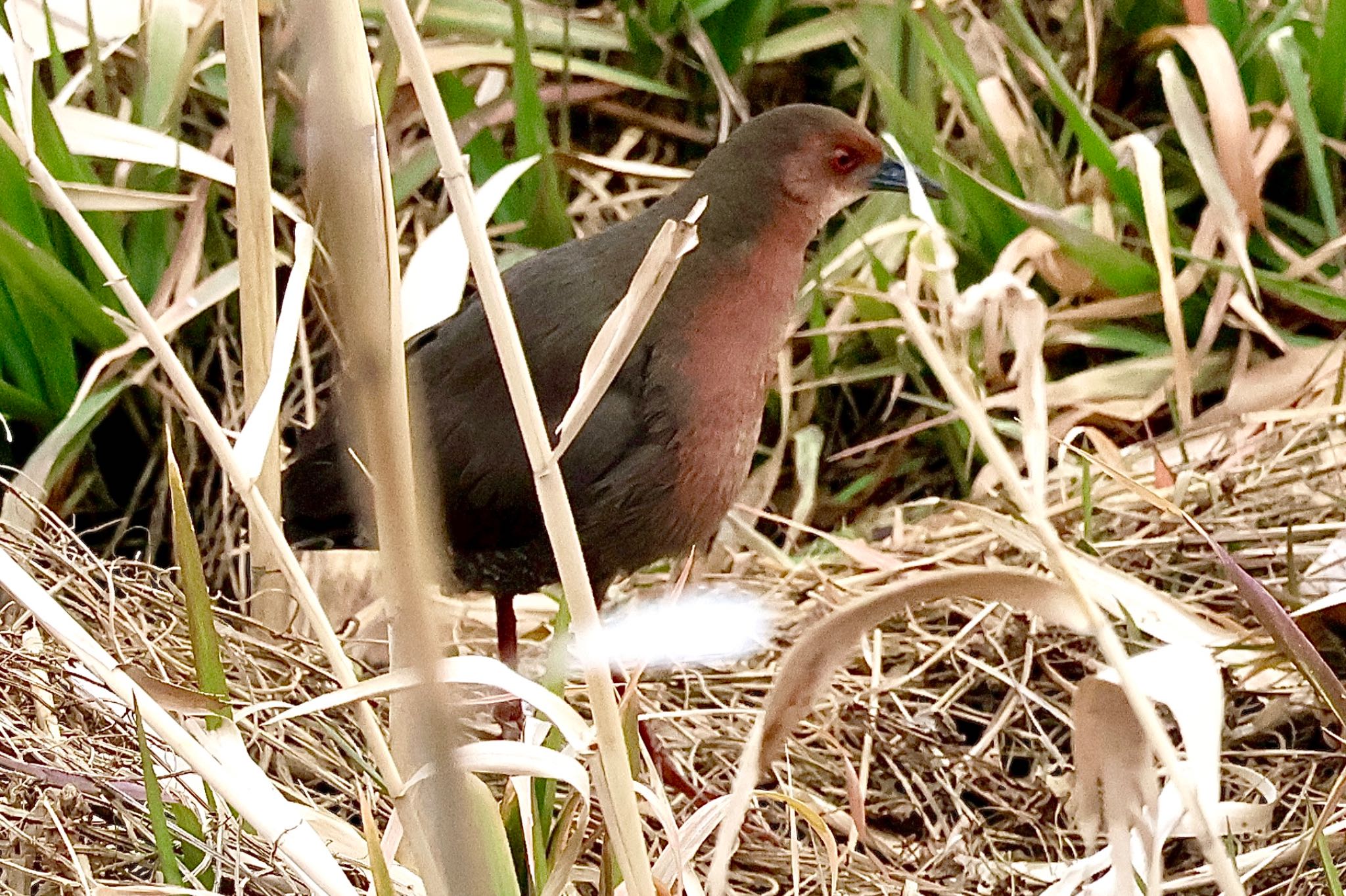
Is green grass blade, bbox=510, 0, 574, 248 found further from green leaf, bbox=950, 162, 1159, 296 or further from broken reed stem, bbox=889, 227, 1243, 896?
broken reed stem, bbox=889, 227, 1243, 896

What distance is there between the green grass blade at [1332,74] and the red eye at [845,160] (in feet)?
2.25

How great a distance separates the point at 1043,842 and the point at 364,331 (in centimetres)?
103

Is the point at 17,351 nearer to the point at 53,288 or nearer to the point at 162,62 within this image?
the point at 53,288

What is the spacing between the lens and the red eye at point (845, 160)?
1.54 metres

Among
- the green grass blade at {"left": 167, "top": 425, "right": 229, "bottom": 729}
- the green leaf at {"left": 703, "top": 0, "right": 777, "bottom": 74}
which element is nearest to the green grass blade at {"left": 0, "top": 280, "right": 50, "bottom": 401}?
the green grass blade at {"left": 167, "top": 425, "right": 229, "bottom": 729}

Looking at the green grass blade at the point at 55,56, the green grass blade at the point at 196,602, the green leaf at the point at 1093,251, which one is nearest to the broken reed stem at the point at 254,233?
the green grass blade at the point at 196,602

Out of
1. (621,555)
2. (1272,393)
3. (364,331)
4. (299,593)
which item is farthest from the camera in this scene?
(1272,393)

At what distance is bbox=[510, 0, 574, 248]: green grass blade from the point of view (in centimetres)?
189

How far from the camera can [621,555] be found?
145 cm

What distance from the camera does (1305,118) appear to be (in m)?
1.82

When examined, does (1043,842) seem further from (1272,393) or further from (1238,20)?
(1238,20)

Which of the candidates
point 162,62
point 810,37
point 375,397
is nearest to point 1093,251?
point 810,37

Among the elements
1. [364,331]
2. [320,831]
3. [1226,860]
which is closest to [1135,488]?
[1226,860]

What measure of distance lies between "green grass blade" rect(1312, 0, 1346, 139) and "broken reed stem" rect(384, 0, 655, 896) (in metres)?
1.51
